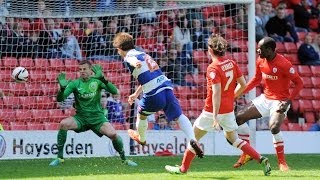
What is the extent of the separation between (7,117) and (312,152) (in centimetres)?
595

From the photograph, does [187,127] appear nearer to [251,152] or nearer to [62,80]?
[251,152]

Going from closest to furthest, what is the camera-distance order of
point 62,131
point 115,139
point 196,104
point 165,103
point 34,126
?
point 165,103 < point 115,139 < point 62,131 < point 34,126 < point 196,104

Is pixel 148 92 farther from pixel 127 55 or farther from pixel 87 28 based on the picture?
pixel 87 28

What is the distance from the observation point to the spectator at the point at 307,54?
19672 millimetres

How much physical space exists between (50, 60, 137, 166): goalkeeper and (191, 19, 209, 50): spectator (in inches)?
159

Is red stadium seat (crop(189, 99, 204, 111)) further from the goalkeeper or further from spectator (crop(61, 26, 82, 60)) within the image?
the goalkeeper

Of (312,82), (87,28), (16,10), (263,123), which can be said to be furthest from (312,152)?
(16,10)

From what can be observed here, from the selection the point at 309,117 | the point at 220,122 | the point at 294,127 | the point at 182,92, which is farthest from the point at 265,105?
the point at 309,117

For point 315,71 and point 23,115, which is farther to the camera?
point 315,71

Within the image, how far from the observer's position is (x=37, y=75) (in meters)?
16.2

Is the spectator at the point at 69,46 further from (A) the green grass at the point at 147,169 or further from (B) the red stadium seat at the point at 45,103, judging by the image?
(A) the green grass at the point at 147,169

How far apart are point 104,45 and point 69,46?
2.25 feet

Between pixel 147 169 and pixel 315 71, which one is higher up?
pixel 315 71

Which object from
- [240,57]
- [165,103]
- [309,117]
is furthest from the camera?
[309,117]
